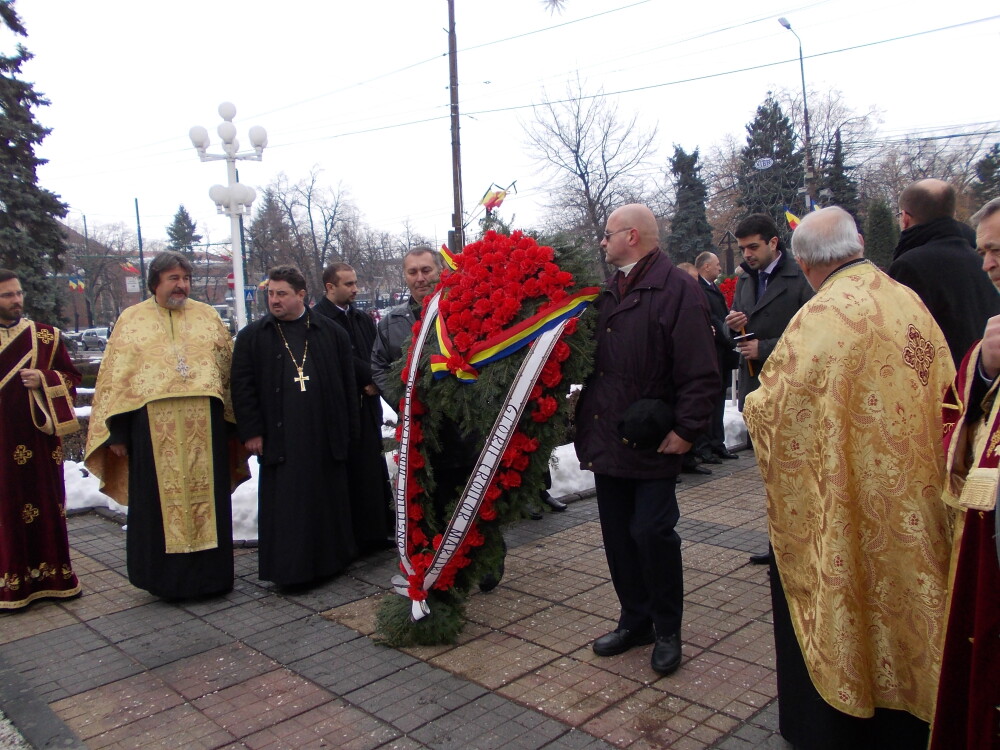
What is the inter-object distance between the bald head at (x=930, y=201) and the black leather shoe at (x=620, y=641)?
8.38 feet

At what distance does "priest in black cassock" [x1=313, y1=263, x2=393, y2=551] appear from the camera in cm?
575

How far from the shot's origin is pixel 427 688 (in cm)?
365

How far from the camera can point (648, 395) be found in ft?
11.8

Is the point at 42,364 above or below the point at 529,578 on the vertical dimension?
above

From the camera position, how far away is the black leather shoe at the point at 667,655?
3627 millimetres

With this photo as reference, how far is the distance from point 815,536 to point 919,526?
32 centimetres

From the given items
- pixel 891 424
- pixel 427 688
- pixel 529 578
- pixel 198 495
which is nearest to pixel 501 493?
pixel 427 688

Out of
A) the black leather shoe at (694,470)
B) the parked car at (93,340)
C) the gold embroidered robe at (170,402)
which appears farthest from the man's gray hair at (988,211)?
the parked car at (93,340)

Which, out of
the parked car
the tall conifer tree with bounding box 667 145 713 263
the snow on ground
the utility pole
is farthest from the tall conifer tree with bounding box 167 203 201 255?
the snow on ground

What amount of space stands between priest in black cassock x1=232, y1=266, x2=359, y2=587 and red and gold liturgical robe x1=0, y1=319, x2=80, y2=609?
3.86 feet

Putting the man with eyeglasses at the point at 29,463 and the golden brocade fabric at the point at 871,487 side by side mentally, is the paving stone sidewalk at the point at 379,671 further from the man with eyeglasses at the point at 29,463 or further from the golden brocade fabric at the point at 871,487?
the golden brocade fabric at the point at 871,487

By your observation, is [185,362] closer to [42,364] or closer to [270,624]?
[42,364]

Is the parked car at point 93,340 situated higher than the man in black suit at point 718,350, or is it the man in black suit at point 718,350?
the parked car at point 93,340

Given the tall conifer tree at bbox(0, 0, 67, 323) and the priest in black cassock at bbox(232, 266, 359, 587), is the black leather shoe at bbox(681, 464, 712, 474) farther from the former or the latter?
the tall conifer tree at bbox(0, 0, 67, 323)
